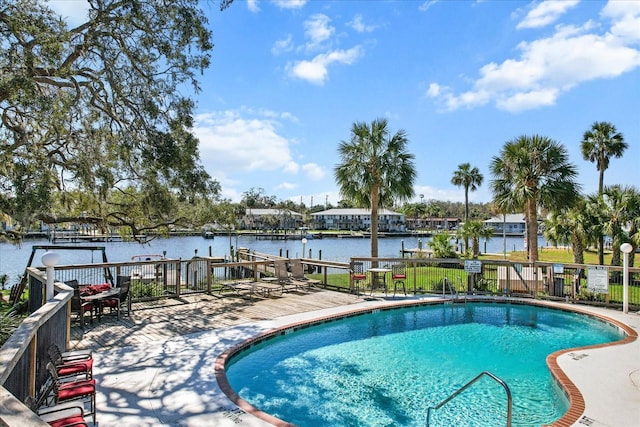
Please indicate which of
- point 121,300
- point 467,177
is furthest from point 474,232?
point 121,300

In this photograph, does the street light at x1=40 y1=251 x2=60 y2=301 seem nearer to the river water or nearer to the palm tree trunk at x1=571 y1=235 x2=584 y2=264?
the palm tree trunk at x1=571 y1=235 x2=584 y2=264

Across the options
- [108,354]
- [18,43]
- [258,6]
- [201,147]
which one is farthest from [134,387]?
[258,6]

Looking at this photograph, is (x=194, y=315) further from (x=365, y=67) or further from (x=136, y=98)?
(x=365, y=67)

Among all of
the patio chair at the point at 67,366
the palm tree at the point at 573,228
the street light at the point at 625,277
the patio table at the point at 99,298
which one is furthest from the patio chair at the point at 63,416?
the palm tree at the point at 573,228

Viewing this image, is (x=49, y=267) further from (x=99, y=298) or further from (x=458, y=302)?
(x=458, y=302)

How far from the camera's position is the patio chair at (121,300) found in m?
9.98

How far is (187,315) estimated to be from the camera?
10.5 m

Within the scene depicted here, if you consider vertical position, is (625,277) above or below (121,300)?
above

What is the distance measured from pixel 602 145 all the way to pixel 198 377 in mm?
36455

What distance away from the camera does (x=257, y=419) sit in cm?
511

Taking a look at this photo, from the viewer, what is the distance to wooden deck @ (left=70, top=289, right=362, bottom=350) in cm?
850

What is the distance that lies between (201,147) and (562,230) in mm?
18197

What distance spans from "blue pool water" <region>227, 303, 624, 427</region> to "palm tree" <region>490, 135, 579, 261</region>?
221 inches

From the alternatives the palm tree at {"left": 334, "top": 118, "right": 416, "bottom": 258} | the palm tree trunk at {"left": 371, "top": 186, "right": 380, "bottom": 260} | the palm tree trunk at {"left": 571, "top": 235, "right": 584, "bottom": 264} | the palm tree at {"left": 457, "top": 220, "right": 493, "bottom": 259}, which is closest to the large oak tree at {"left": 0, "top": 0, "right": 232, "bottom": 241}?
the palm tree at {"left": 334, "top": 118, "right": 416, "bottom": 258}
